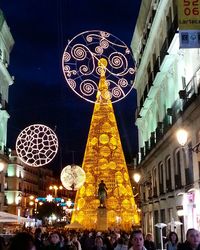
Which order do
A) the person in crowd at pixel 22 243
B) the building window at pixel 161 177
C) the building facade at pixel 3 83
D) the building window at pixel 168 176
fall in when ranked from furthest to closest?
the building facade at pixel 3 83 → the building window at pixel 161 177 → the building window at pixel 168 176 → the person in crowd at pixel 22 243

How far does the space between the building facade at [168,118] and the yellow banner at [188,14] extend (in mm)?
4076

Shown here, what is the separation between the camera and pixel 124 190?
45125 millimetres

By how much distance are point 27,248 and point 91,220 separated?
3998cm

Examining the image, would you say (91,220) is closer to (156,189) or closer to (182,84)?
(156,189)

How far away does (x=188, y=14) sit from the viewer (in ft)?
47.3

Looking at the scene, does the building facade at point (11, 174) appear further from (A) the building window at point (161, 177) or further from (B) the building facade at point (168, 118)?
(A) the building window at point (161, 177)

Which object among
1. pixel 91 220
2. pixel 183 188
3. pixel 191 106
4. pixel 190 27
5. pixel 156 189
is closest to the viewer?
pixel 190 27

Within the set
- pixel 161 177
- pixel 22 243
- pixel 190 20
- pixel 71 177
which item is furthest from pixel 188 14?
pixel 161 177

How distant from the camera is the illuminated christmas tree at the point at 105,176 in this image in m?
43.7

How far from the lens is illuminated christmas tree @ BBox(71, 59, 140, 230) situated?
43.7 m

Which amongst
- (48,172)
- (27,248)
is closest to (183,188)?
(27,248)

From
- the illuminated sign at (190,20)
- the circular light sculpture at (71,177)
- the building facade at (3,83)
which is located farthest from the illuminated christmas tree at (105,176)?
the illuminated sign at (190,20)

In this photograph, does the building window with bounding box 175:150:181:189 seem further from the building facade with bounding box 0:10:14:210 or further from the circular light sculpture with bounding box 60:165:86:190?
the building facade with bounding box 0:10:14:210

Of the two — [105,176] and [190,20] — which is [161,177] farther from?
[190,20]
